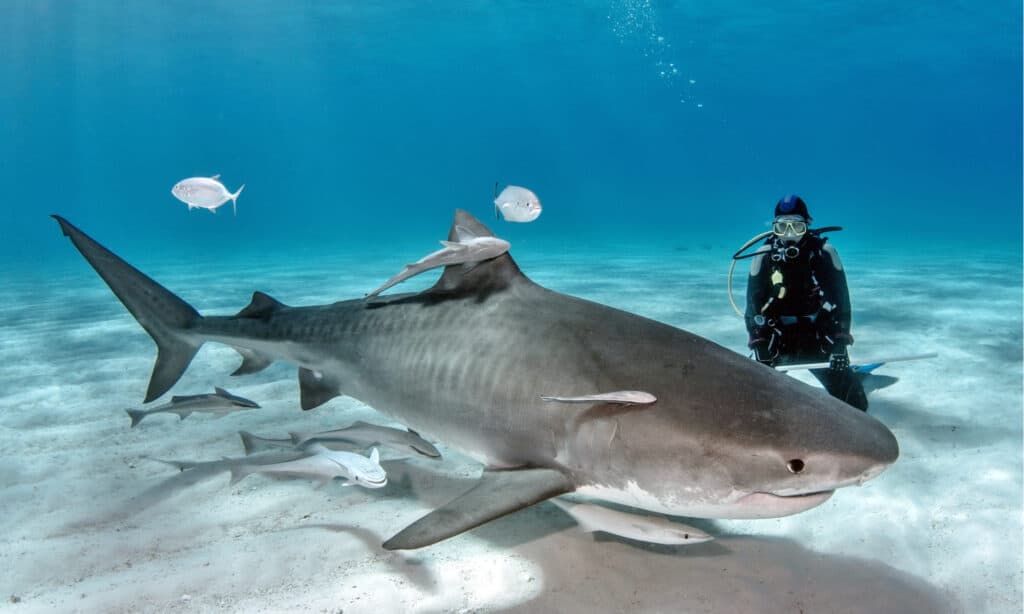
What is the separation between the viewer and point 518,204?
5754 millimetres

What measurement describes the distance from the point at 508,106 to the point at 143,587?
146398 mm

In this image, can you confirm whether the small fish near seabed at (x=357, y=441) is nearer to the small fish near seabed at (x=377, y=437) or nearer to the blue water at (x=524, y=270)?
the small fish near seabed at (x=377, y=437)

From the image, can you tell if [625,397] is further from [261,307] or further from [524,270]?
[524,270]

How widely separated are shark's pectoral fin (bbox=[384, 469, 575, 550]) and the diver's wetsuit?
320cm

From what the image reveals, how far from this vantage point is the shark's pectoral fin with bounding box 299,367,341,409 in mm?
3523

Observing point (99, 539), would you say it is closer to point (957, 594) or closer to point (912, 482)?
point (957, 594)

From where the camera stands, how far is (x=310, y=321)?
3590mm

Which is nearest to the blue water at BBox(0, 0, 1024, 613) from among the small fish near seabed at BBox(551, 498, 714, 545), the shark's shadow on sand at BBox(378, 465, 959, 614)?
the shark's shadow on sand at BBox(378, 465, 959, 614)

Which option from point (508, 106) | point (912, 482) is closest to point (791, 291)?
point (912, 482)

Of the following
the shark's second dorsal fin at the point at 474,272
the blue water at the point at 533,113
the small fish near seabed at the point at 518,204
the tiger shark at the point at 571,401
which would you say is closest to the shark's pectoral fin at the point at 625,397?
the tiger shark at the point at 571,401

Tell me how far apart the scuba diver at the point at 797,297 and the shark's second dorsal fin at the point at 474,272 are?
267 cm

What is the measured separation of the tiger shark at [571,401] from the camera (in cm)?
186

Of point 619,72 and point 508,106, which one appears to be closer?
point 619,72

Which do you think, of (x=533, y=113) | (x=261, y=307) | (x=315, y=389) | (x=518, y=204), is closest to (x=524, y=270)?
(x=518, y=204)
